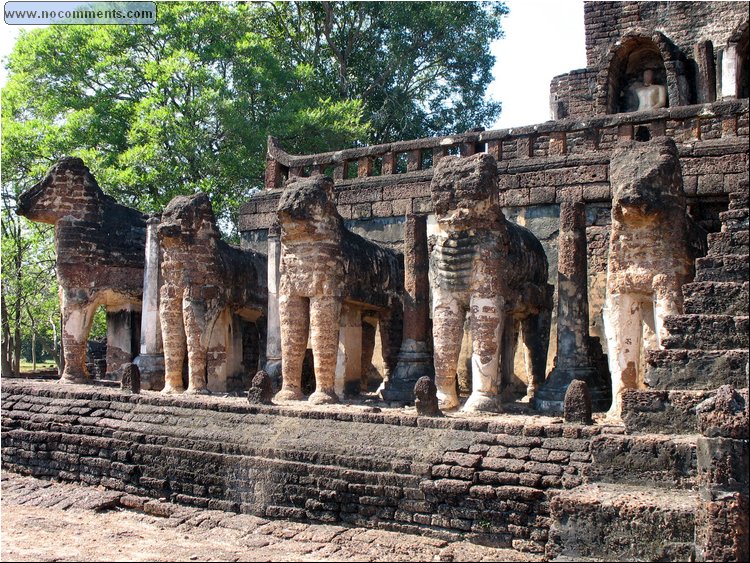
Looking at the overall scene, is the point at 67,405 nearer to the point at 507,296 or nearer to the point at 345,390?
the point at 345,390

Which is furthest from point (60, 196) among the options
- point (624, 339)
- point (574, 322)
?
point (624, 339)

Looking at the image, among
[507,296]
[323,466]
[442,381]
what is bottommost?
[323,466]

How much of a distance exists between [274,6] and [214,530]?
18236mm

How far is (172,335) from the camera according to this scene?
503 inches

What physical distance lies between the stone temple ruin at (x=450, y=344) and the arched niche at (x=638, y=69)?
9.12ft

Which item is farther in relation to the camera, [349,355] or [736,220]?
[349,355]

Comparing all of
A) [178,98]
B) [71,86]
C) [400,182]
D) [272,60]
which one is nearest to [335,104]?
[272,60]

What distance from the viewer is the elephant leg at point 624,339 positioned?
9227 mm

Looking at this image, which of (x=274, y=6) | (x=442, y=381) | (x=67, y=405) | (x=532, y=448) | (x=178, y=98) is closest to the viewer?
(x=532, y=448)

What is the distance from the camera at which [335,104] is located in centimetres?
2188

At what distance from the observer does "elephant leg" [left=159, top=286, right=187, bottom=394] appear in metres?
12.8

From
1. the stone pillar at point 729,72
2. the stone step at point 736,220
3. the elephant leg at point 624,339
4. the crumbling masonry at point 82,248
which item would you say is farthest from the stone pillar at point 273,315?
the stone pillar at point 729,72

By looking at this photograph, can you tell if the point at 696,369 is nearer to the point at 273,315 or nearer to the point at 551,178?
the point at 551,178

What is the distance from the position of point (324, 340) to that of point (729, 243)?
492cm
